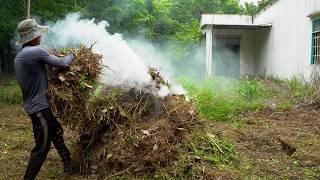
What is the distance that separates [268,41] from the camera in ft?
59.1

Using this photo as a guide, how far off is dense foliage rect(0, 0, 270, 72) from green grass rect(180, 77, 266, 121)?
6530 millimetres

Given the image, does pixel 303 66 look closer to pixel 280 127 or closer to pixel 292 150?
pixel 280 127

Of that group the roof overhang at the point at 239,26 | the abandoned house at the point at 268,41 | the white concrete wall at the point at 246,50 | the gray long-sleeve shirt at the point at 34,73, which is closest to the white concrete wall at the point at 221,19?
the abandoned house at the point at 268,41

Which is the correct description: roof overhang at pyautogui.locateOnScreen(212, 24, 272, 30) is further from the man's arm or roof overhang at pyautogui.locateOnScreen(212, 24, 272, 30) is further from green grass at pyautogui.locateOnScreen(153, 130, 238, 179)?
the man's arm

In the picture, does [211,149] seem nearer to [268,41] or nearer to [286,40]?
[286,40]

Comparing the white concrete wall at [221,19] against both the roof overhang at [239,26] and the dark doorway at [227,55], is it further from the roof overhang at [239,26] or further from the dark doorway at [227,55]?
the dark doorway at [227,55]

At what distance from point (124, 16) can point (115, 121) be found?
1445 cm

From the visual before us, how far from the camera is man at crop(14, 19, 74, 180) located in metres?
4.74

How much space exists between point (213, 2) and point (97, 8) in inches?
442

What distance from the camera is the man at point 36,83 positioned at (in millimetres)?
4738

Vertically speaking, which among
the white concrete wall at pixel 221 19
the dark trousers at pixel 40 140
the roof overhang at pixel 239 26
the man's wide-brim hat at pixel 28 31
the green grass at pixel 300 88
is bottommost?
the green grass at pixel 300 88

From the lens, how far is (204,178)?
479 centimetres

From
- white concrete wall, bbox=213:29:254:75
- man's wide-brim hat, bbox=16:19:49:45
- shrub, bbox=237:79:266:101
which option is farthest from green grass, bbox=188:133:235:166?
white concrete wall, bbox=213:29:254:75

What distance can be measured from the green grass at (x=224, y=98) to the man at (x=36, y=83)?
2.75m
